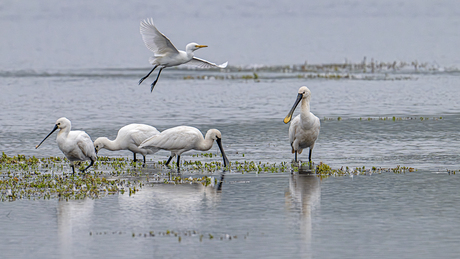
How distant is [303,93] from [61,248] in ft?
29.6

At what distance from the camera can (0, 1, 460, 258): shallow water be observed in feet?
33.9

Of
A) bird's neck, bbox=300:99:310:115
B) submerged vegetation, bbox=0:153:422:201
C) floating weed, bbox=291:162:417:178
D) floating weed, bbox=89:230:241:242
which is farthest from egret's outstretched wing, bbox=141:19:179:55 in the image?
floating weed, bbox=89:230:241:242

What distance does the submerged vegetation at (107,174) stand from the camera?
13570 millimetres

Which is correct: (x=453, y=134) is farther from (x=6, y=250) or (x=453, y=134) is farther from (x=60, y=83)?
(x=60, y=83)

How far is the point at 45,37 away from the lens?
109 metres


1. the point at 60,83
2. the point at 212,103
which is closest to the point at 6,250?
the point at 212,103

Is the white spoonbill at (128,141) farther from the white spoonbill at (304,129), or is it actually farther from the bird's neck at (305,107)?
the bird's neck at (305,107)

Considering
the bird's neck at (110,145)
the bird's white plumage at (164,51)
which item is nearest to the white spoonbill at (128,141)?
the bird's neck at (110,145)

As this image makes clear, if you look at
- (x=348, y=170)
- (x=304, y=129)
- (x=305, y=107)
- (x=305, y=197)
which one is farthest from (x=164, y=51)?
(x=305, y=197)

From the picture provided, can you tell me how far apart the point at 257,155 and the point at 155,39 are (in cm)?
349

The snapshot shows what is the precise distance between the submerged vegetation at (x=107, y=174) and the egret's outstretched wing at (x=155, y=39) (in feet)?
9.08

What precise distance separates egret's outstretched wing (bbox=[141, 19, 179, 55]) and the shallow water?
249 cm

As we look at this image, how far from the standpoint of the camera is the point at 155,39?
18781 mm

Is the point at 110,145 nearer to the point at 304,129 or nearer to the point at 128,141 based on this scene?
the point at 128,141
